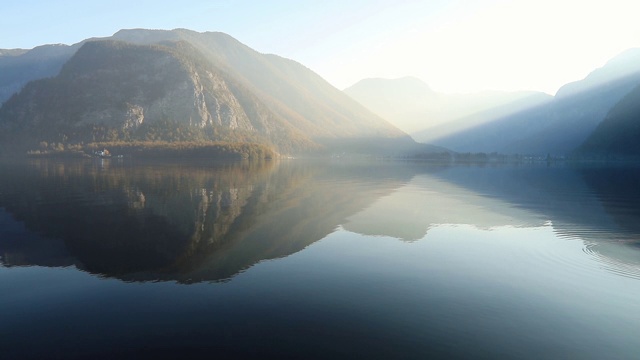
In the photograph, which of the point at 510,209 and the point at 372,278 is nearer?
the point at 372,278

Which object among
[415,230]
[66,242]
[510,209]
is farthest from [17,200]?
[510,209]

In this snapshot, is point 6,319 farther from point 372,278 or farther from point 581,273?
point 581,273

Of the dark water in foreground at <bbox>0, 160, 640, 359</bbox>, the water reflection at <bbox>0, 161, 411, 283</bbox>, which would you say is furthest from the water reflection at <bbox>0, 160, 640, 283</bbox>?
the dark water in foreground at <bbox>0, 160, 640, 359</bbox>

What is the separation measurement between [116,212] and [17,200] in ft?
63.7

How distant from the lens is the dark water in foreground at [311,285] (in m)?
16.3

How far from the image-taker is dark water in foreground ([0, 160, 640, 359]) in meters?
16.3

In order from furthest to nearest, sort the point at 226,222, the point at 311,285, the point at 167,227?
the point at 226,222 → the point at 167,227 → the point at 311,285

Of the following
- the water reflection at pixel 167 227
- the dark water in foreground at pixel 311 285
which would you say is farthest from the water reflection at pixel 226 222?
the dark water in foreground at pixel 311 285

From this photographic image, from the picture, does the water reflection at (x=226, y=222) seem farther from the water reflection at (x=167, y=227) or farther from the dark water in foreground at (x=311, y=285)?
the dark water in foreground at (x=311, y=285)

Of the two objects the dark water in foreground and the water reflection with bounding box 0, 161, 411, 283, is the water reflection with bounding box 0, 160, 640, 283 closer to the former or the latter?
the water reflection with bounding box 0, 161, 411, 283

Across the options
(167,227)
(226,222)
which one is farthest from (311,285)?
(167,227)

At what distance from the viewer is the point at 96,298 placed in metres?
20.6

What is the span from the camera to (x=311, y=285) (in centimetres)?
2295

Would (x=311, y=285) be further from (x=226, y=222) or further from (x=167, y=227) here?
(x=167, y=227)
